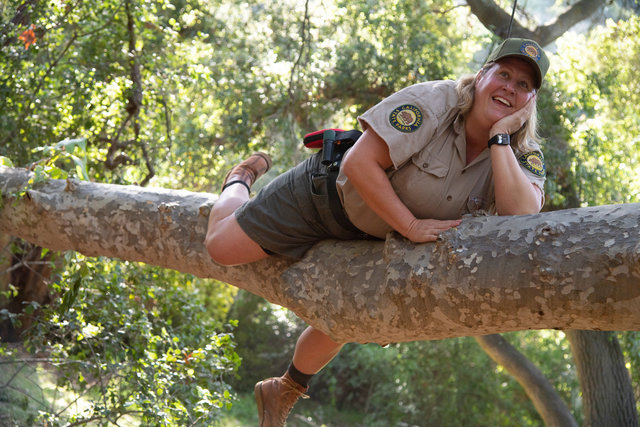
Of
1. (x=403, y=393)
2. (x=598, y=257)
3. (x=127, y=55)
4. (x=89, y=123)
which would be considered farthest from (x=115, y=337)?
(x=403, y=393)

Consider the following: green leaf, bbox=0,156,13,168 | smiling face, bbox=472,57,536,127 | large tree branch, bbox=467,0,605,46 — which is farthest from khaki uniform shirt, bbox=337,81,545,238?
large tree branch, bbox=467,0,605,46

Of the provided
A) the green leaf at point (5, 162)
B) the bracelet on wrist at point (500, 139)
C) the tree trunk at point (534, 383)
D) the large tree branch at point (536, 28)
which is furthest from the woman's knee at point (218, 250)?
the large tree branch at point (536, 28)

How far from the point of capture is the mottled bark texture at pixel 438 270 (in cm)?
186

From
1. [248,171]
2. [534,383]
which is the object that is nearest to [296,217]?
[248,171]

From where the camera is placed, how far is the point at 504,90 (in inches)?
95.3

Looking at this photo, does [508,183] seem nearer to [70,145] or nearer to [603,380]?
[70,145]

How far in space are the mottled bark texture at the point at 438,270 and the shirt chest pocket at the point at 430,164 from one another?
24 cm

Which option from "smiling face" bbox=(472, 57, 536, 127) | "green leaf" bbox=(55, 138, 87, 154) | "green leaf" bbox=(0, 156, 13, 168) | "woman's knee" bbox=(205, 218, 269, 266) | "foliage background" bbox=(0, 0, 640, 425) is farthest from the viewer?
"foliage background" bbox=(0, 0, 640, 425)

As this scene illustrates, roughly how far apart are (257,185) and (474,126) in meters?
8.82

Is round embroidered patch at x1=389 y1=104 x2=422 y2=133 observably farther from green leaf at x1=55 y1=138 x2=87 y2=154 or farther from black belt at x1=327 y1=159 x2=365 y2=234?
green leaf at x1=55 y1=138 x2=87 y2=154

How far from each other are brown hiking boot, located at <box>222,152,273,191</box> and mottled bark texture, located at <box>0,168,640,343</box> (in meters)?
0.21

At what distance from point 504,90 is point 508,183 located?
13.2 inches

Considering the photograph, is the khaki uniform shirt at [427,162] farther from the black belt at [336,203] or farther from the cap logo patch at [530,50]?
the cap logo patch at [530,50]

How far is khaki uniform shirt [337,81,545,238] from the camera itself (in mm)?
2320
